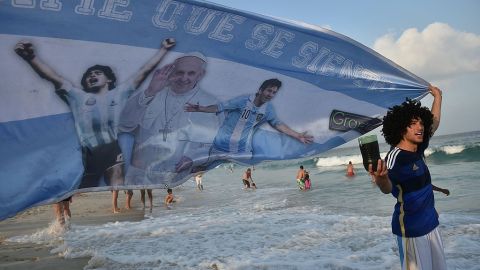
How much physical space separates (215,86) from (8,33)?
165 centimetres

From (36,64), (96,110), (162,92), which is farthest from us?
(162,92)

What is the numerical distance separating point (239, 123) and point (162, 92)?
81cm

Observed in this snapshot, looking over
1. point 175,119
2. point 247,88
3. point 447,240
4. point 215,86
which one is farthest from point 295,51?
point 447,240

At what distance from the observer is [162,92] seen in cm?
326

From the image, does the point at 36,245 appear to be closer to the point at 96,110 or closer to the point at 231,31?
the point at 96,110

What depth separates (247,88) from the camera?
12.1 feet

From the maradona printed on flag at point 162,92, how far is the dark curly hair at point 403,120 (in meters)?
0.85

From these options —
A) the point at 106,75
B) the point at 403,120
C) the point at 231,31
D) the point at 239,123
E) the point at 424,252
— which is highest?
the point at 231,31

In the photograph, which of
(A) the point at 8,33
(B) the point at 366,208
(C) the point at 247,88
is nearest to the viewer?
(A) the point at 8,33

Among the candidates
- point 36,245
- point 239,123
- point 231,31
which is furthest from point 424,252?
point 36,245

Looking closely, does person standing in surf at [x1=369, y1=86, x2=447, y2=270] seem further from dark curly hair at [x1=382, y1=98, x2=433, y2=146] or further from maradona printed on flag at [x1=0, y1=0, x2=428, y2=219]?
maradona printed on flag at [x1=0, y1=0, x2=428, y2=219]

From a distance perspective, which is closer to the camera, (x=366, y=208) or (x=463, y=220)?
(x=463, y=220)

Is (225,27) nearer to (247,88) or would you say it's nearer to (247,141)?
(247,88)

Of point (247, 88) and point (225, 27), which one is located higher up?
point (225, 27)
